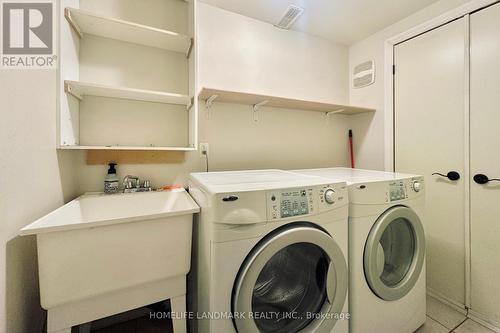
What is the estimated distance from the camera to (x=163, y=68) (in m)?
1.57

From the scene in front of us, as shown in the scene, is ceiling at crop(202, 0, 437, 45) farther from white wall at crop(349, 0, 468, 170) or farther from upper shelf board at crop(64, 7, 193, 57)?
upper shelf board at crop(64, 7, 193, 57)

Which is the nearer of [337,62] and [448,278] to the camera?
[448,278]

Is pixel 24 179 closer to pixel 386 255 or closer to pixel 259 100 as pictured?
pixel 259 100

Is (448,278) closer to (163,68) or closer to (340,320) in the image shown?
(340,320)

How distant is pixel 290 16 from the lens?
5.98ft

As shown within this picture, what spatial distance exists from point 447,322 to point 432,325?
0.13 meters

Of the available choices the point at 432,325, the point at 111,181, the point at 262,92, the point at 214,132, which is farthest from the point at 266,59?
the point at 432,325

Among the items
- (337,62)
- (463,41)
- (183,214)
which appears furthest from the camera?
(337,62)

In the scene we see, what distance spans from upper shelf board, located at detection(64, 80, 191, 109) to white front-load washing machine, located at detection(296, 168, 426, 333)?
1179mm

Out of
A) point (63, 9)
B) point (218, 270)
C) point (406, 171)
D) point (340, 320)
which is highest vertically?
point (63, 9)

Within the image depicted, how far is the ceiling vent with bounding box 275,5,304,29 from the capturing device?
174cm

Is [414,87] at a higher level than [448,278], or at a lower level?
higher

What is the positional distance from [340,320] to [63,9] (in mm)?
2187

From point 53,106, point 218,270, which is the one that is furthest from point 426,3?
point 53,106
